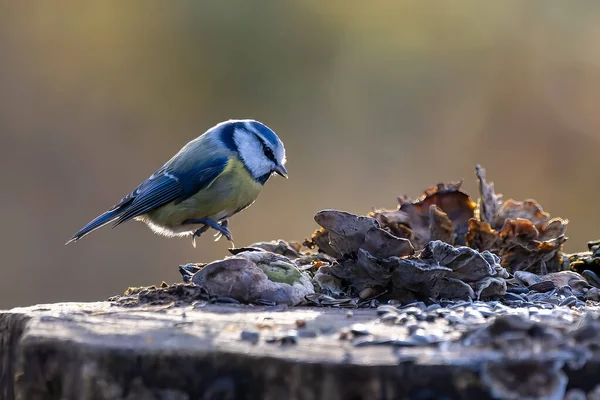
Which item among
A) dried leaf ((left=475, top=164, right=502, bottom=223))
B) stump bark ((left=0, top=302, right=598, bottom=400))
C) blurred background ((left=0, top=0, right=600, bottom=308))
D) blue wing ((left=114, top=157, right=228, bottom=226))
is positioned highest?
blurred background ((left=0, top=0, right=600, bottom=308))

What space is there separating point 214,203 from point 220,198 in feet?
0.07

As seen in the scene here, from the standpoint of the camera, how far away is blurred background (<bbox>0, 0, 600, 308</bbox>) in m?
3.90

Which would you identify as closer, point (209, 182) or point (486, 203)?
point (486, 203)

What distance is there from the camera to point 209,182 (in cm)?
196

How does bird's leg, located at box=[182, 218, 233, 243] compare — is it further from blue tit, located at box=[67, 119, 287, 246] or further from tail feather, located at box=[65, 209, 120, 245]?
tail feather, located at box=[65, 209, 120, 245]

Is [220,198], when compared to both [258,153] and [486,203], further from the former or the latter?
[486,203]

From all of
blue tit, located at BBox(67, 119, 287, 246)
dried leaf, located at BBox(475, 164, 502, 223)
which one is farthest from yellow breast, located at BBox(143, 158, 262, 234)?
dried leaf, located at BBox(475, 164, 502, 223)

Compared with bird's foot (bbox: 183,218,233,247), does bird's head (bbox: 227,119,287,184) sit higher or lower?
higher

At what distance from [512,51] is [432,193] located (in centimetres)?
326

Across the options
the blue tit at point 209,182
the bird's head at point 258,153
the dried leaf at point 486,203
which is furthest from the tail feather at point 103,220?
the dried leaf at point 486,203

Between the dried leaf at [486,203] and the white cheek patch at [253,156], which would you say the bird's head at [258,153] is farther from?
the dried leaf at [486,203]

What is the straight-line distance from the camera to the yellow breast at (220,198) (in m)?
1.96

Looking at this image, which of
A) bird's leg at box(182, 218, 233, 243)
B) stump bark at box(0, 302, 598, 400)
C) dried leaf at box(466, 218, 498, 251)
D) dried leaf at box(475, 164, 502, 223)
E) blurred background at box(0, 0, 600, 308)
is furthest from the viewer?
blurred background at box(0, 0, 600, 308)

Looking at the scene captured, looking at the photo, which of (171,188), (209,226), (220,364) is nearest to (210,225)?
(209,226)
